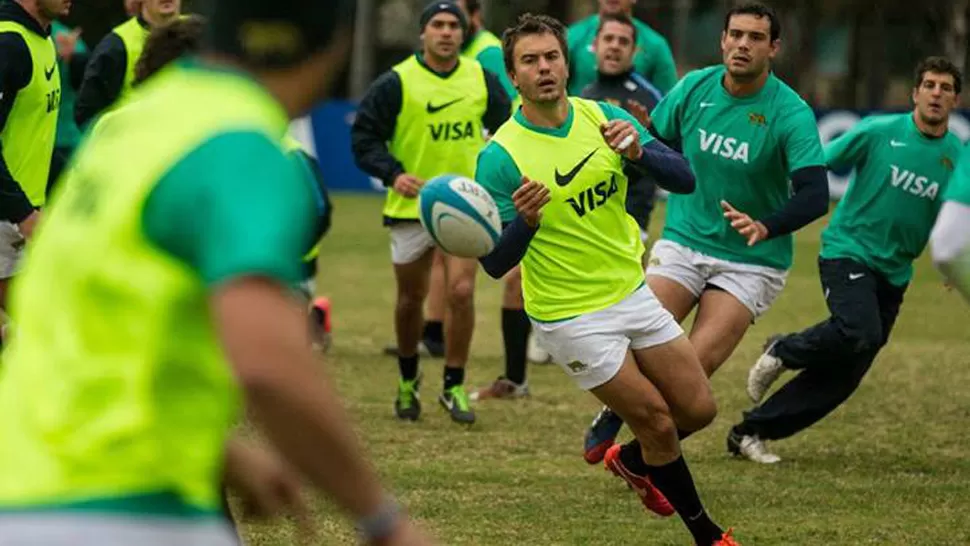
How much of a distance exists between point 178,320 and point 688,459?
22.1 ft

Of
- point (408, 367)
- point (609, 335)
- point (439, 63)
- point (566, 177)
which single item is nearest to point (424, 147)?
point (439, 63)

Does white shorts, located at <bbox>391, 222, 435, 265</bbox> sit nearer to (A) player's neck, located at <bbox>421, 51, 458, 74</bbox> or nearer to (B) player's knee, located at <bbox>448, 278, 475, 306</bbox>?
(B) player's knee, located at <bbox>448, 278, 475, 306</bbox>

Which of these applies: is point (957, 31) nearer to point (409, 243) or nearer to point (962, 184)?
point (409, 243)

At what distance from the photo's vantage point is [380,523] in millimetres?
2912

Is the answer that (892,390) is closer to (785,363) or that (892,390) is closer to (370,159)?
(785,363)

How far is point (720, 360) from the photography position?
8375 millimetres

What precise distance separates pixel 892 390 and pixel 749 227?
4.36m

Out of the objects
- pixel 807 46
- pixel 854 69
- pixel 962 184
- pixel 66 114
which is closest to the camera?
pixel 962 184

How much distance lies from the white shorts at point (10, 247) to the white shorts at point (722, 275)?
296 cm

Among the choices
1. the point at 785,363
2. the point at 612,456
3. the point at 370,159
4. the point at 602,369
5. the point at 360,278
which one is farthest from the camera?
the point at 360,278

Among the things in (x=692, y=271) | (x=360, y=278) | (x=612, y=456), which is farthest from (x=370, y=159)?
(x=360, y=278)

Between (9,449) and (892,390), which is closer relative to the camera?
(9,449)

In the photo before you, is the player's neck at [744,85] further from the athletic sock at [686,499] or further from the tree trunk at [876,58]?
the tree trunk at [876,58]

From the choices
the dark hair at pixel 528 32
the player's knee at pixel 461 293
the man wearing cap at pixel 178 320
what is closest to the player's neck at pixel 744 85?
the dark hair at pixel 528 32
